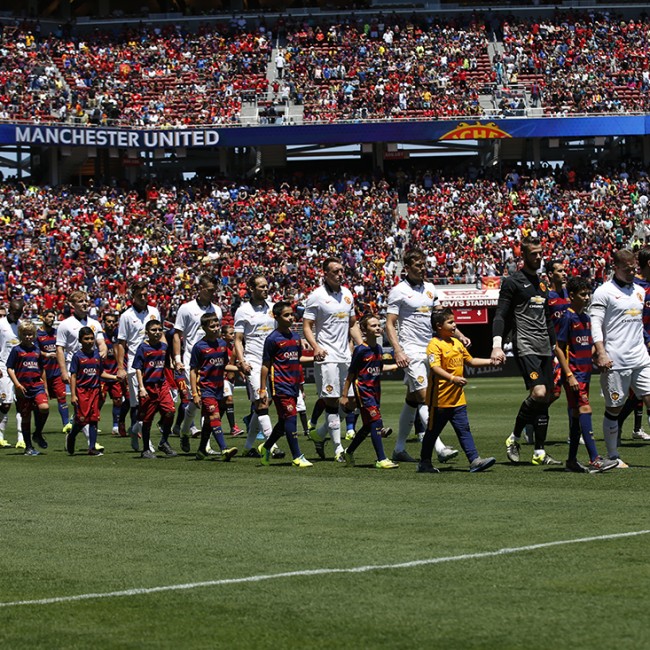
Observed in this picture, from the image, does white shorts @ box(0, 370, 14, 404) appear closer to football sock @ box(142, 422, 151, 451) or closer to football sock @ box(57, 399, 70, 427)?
football sock @ box(57, 399, 70, 427)

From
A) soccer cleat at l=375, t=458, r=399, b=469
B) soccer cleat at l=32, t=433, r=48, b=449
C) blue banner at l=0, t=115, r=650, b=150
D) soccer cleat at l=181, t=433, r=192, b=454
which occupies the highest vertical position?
blue banner at l=0, t=115, r=650, b=150

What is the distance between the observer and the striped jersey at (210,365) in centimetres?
1605

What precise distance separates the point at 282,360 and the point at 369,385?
1177 mm

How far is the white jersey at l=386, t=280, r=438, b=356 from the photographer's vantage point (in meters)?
15.4

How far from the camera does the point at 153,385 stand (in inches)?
686

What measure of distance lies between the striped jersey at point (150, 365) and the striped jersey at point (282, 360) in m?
2.89

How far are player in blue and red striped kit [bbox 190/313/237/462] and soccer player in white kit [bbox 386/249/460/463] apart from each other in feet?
7.52

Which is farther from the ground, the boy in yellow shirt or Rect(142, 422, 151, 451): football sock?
the boy in yellow shirt

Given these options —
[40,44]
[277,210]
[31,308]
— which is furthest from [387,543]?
[40,44]

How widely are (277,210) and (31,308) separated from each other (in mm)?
13008

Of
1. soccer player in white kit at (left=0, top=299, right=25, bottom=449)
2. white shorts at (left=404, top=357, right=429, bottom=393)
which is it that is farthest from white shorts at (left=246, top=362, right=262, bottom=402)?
soccer player in white kit at (left=0, top=299, right=25, bottom=449)

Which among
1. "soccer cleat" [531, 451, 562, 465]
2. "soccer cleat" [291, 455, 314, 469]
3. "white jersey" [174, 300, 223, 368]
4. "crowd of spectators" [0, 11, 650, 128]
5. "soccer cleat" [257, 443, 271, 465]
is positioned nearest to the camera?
"soccer cleat" [531, 451, 562, 465]

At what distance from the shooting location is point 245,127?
5700 cm

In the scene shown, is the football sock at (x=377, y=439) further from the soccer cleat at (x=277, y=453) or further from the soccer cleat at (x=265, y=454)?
the soccer cleat at (x=277, y=453)
